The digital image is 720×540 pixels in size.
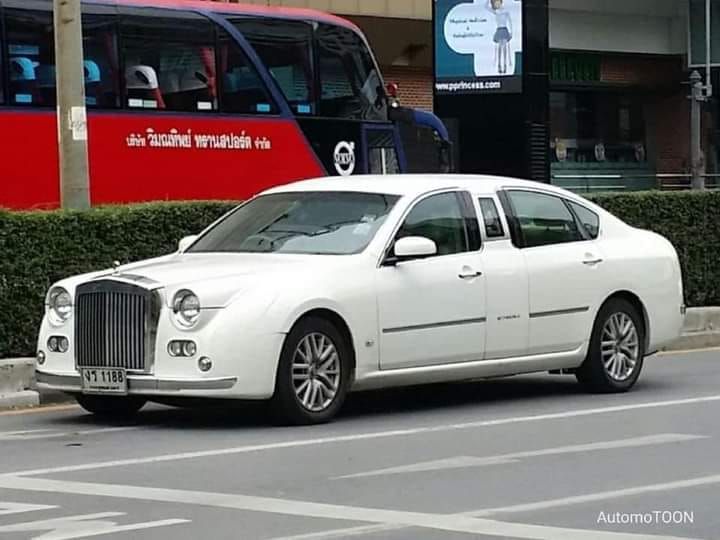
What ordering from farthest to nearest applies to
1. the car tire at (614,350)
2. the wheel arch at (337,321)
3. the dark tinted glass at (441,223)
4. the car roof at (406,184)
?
the car tire at (614,350) < the car roof at (406,184) < the dark tinted glass at (441,223) < the wheel arch at (337,321)

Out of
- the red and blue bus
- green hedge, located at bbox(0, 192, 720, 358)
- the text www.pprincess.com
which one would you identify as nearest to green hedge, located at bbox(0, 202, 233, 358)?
green hedge, located at bbox(0, 192, 720, 358)

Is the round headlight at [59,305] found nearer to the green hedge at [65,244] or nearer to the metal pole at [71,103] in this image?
the green hedge at [65,244]

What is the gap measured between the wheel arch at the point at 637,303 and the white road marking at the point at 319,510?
208 inches

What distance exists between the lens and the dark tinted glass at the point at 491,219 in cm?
1212

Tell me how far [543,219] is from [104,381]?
3.77 m

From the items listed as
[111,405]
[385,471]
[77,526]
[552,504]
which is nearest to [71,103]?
[111,405]

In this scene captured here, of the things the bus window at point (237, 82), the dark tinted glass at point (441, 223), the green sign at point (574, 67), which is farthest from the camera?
the green sign at point (574, 67)

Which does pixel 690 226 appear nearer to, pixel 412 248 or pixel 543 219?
pixel 543 219

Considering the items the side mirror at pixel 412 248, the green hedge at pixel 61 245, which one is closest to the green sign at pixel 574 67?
the green hedge at pixel 61 245

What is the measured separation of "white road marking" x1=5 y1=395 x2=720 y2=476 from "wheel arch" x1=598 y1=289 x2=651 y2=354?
0.77 metres

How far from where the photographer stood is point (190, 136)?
823 inches

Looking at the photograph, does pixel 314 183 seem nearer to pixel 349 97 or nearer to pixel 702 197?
pixel 702 197

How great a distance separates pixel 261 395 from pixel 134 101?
10344 mm

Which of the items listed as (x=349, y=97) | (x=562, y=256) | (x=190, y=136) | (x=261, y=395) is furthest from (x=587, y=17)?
(x=261, y=395)
